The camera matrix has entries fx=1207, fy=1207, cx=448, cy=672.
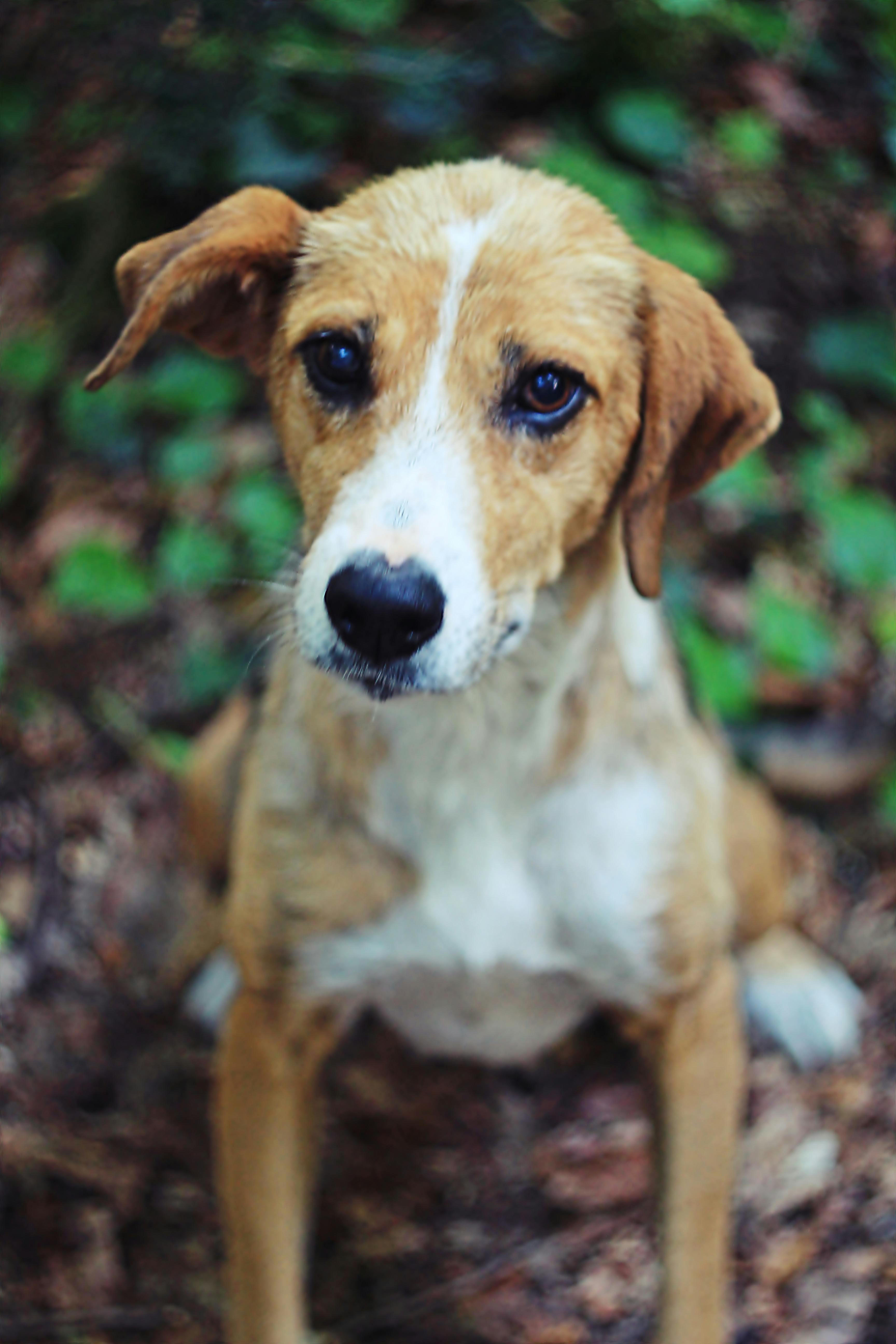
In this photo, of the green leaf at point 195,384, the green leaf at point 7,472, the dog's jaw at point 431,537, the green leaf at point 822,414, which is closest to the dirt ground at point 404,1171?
the green leaf at point 7,472

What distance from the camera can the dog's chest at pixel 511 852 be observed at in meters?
2.54

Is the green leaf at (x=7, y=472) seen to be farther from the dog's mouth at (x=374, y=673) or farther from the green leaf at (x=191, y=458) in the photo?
the dog's mouth at (x=374, y=673)

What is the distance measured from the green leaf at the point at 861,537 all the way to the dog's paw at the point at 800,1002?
3.98 feet

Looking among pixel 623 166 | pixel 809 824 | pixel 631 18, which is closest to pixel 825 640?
pixel 809 824

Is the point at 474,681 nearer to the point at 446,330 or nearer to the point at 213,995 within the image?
the point at 446,330

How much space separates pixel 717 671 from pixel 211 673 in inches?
68.3

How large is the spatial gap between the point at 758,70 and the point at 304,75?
187 centimetres

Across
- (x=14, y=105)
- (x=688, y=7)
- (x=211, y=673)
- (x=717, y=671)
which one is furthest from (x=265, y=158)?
(x=717, y=671)

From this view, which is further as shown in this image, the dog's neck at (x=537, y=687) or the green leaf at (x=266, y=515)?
the green leaf at (x=266, y=515)

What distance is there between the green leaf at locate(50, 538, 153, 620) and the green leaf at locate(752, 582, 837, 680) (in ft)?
6.76

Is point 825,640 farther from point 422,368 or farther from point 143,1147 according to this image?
point 143,1147

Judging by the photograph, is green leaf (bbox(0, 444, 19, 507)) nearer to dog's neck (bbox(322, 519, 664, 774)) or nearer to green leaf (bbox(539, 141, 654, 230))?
green leaf (bbox(539, 141, 654, 230))

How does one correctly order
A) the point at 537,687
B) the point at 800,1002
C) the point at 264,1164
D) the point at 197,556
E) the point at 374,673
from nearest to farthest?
the point at 374,673 → the point at 537,687 → the point at 264,1164 → the point at 800,1002 → the point at 197,556

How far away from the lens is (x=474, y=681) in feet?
7.09
